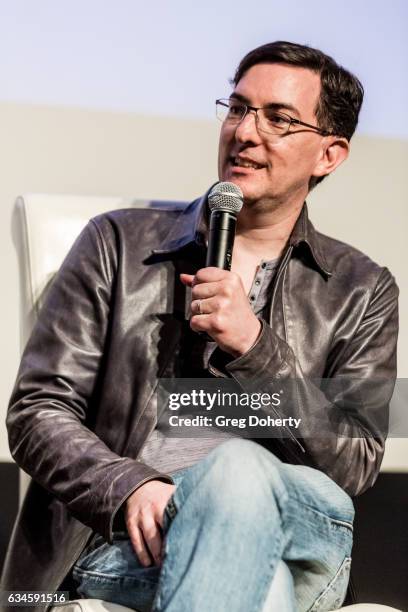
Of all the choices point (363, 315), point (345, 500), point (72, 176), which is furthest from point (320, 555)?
point (72, 176)

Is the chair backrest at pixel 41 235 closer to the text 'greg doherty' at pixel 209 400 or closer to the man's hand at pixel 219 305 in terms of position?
the text 'greg doherty' at pixel 209 400

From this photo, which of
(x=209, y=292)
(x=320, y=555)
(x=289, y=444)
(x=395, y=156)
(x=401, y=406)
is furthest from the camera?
(x=395, y=156)

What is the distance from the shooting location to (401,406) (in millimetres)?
1868

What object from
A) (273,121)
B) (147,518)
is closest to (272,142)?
(273,121)

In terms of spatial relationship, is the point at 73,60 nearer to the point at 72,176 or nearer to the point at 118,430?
the point at 72,176

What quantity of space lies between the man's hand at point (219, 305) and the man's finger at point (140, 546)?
11.5 inches

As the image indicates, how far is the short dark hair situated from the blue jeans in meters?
0.76

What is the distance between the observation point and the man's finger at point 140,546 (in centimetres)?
128

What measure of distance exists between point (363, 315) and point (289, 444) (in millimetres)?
319

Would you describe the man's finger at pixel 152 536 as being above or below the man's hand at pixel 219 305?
below

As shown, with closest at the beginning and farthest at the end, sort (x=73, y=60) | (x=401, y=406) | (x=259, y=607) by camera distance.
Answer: (x=259, y=607), (x=401, y=406), (x=73, y=60)

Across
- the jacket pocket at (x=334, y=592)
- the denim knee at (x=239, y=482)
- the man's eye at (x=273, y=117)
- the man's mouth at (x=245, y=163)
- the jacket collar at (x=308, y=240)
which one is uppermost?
the man's eye at (x=273, y=117)

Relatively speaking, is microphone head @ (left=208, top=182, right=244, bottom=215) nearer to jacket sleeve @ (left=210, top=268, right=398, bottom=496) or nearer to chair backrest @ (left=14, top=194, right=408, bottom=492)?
jacket sleeve @ (left=210, top=268, right=398, bottom=496)

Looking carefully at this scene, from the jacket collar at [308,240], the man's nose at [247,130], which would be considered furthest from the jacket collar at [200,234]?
the man's nose at [247,130]
